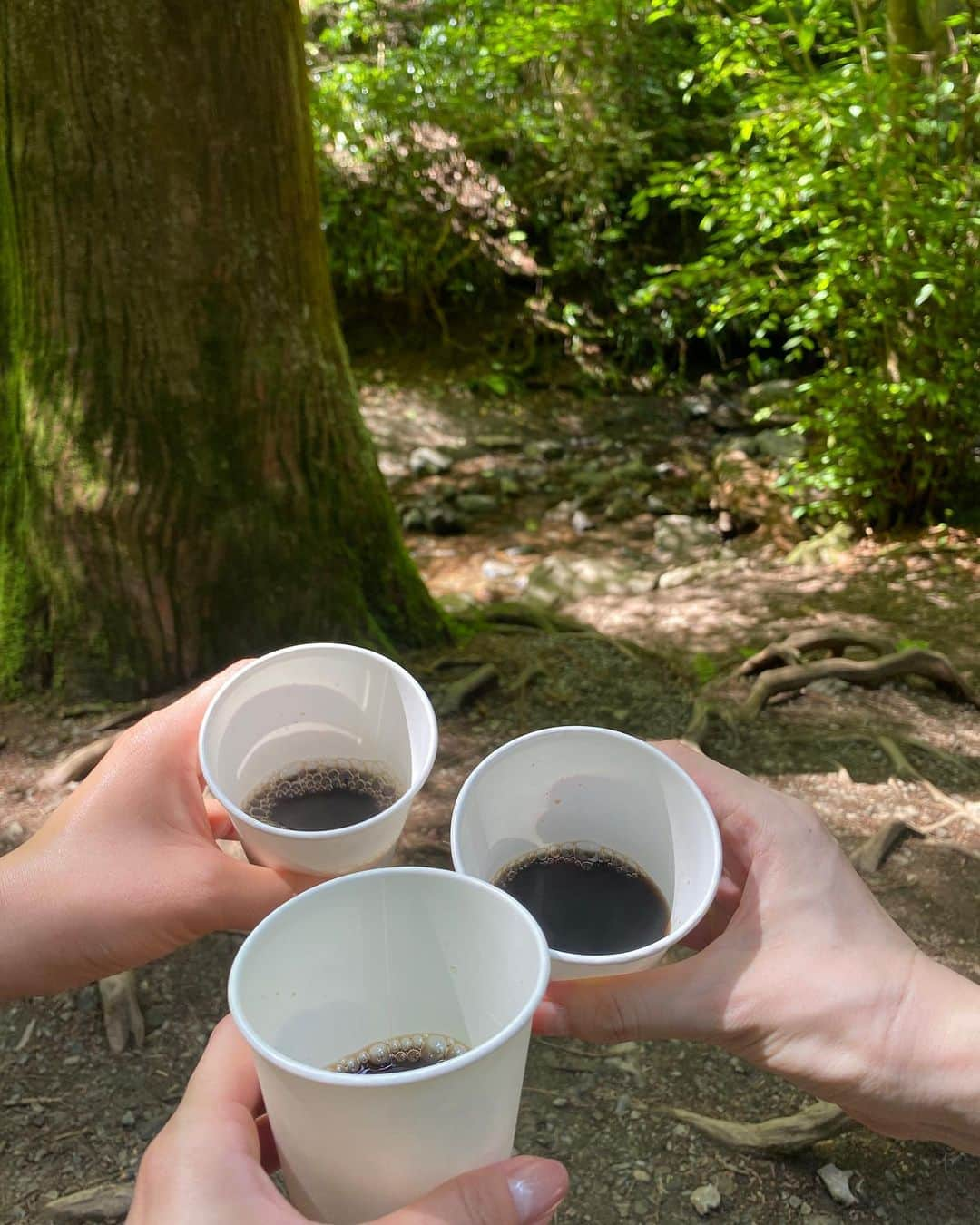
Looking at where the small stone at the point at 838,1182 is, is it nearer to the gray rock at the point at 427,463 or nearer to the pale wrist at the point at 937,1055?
the pale wrist at the point at 937,1055

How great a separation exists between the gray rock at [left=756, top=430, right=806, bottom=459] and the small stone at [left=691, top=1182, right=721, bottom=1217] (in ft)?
19.7

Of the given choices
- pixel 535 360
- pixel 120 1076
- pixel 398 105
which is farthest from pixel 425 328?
pixel 120 1076

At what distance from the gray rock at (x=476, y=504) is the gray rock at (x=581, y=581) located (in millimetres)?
1325

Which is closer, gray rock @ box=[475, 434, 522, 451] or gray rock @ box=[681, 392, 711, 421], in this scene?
gray rock @ box=[475, 434, 522, 451]

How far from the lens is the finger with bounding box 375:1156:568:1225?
3.63 feet

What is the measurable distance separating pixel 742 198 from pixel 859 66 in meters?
0.83

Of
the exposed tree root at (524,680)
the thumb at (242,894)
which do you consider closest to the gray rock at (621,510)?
the exposed tree root at (524,680)

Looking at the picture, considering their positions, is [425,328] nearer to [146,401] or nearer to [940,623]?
[940,623]

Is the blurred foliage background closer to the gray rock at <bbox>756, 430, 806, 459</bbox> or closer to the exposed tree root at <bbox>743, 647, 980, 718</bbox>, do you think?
the gray rock at <bbox>756, 430, 806, 459</bbox>

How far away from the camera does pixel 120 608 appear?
332cm

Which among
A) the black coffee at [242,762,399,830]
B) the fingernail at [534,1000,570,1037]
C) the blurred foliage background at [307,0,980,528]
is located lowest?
the fingernail at [534,1000,570,1037]

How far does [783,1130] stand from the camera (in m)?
2.09

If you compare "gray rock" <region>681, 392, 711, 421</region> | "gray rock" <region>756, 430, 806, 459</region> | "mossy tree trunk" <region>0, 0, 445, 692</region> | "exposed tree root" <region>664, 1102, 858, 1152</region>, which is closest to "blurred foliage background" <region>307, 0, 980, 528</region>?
"gray rock" <region>756, 430, 806, 459</region>

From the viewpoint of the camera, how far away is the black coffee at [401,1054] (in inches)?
55.5
